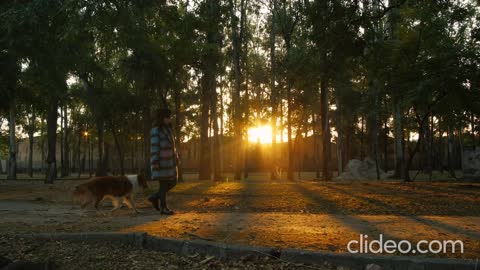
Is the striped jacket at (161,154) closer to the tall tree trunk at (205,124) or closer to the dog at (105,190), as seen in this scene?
the dog at (105,190)

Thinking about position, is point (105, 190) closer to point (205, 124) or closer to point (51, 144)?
point (51, 144)

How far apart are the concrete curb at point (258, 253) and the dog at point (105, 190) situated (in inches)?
118

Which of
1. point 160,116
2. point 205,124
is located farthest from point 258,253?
point 205,124

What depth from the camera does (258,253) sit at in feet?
16.3

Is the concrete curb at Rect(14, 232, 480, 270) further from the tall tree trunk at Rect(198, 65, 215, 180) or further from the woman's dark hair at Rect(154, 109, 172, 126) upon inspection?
the tall tree trunk at Rect(198, 65, 215, 180)

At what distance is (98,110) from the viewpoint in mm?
26781

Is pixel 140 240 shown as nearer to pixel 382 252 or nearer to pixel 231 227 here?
pixel 231 227

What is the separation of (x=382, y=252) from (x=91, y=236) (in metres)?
3.89

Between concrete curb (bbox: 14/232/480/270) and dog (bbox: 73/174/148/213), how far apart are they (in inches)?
118

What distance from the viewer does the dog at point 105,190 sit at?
30.2 feet

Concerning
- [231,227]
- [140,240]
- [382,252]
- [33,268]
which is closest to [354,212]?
[231,227]

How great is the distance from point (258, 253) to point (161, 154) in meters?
4.20

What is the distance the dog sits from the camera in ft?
30.2

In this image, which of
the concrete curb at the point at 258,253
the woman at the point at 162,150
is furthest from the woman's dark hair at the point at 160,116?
the concrete curb at the point at 258,253
